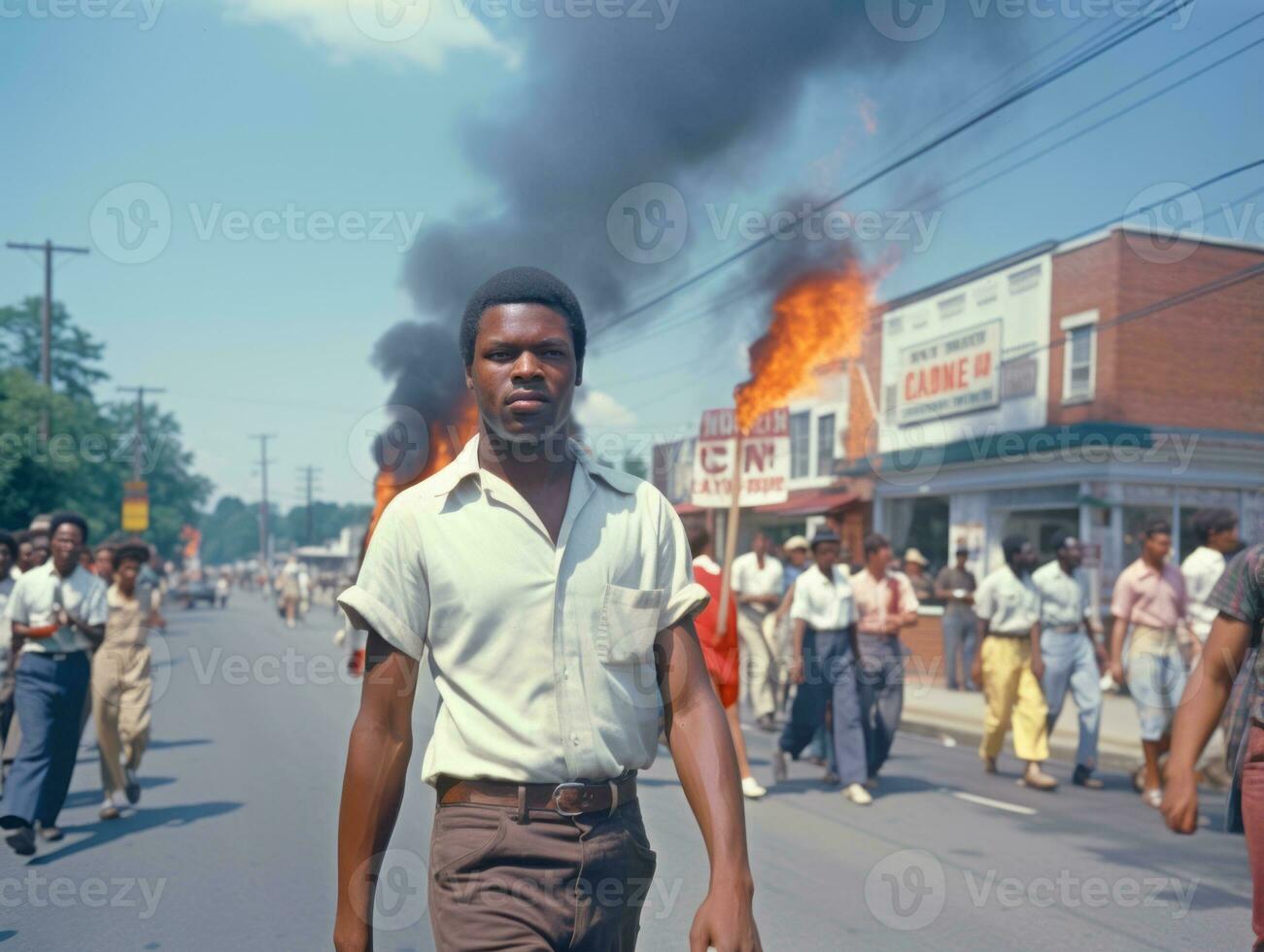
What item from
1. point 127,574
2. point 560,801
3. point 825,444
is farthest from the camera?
point 825,444

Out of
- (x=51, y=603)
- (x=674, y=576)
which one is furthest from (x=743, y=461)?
(x=674, y=576)

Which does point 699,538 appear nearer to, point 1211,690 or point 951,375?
point 1211,690

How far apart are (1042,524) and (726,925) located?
1863 cm

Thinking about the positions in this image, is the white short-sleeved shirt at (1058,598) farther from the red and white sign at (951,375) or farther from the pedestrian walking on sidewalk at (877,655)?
the red and white sign at (951,375)

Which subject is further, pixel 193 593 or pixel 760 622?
pixel 193 593

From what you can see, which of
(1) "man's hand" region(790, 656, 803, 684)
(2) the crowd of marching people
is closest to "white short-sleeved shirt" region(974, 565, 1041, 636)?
(1) "man's hand" region(790, 656, 803, 684)

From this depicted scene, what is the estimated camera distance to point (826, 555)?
848 centimetres

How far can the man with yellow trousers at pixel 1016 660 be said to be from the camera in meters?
A: 8.88

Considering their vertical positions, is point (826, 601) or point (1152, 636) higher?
point (826, 601)

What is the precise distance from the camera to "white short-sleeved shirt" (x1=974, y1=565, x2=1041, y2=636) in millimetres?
9016

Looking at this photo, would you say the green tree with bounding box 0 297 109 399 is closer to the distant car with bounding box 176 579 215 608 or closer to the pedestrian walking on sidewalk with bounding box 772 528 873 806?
the distant car with bounding box 176 579 215 608

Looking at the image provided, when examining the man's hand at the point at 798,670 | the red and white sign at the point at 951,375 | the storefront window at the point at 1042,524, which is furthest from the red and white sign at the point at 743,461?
the red and white sign at the point at 951,375

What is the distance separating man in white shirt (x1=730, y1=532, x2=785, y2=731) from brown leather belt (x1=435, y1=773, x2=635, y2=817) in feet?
31.7

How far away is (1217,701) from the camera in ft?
10.7
